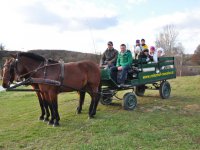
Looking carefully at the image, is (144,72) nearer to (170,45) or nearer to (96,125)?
(96,125)

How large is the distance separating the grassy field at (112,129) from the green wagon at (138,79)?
0.32 meters

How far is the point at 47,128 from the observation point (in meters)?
6.63

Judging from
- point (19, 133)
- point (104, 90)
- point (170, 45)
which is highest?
point (170, 45)

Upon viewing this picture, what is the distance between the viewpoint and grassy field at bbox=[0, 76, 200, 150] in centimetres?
550

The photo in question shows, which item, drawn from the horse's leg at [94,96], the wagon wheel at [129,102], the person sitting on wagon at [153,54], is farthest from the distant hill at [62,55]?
the horse's leg at [94,96]

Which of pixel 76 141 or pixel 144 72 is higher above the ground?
pixel 144 72

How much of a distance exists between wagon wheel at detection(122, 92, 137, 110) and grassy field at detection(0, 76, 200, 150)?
0.16 meters

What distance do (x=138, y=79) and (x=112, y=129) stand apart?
109 inches

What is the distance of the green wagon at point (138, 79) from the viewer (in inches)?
328

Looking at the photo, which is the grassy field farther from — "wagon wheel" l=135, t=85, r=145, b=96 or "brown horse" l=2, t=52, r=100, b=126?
"wagon wheel" l=135, t=85, r=145, b=96

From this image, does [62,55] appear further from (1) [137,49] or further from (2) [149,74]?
(2) [149,74]

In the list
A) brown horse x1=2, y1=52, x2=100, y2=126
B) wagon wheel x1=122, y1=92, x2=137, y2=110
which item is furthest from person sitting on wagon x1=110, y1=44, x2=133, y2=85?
brown horse x1=2, y1=52, x2=100, y2=126

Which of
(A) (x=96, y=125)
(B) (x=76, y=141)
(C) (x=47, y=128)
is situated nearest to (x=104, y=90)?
(A) (x=96, y=125)

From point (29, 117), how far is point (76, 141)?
112 inches
